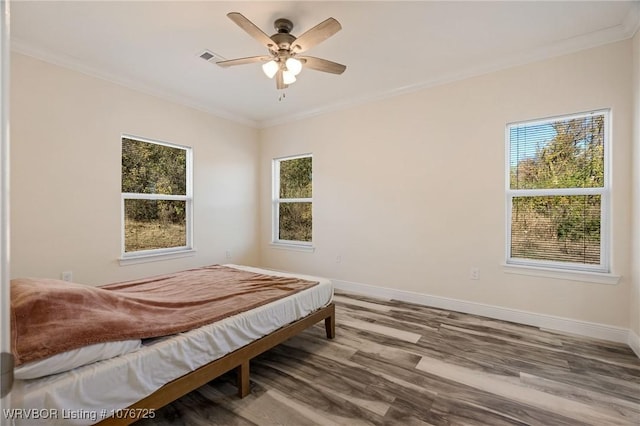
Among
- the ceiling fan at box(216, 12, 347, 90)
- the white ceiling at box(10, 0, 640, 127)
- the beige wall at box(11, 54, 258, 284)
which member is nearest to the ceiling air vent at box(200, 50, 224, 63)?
the white ceiling at box(10, 0, 640, 127)

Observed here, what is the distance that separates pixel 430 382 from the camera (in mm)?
1950

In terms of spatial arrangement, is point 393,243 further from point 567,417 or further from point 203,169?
point 203,169

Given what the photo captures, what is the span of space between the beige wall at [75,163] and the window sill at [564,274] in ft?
13.2

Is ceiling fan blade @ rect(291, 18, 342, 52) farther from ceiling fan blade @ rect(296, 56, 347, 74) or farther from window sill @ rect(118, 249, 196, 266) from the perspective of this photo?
window sill @ rect(118, 249, 196, 266)

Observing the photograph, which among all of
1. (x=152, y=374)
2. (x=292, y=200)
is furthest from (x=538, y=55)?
(x=152, y=374)

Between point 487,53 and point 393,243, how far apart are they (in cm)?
230

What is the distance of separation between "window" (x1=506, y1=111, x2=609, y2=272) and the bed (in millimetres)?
2558

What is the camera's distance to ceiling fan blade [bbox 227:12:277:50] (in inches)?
73.3

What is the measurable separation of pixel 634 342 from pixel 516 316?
82 centimetres

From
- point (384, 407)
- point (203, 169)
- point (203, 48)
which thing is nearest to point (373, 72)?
point (203, 48)

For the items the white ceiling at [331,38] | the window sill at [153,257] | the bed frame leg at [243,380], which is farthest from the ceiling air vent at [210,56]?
the bed frame leg at [243,380]

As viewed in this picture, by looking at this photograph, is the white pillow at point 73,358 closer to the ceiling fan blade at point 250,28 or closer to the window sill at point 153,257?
the ceiling fan blade at point 250,28

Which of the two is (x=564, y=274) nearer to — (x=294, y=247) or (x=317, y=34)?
(x=317, y=34)

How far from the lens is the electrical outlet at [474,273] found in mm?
3160
